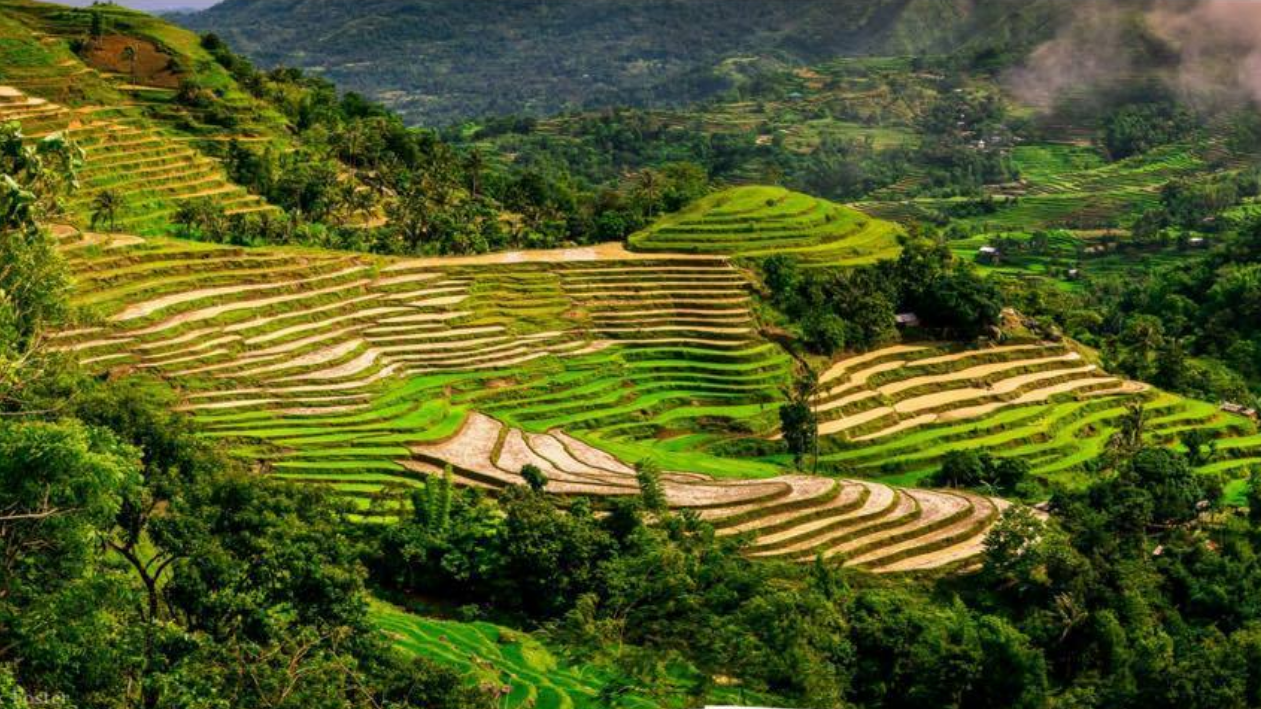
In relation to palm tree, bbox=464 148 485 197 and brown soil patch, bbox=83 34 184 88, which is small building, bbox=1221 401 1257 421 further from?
brown soil patch, bbox=83 34 184 88

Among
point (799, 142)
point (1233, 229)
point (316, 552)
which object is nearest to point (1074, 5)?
point (799, 142)

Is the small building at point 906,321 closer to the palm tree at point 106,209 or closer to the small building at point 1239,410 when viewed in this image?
the small building at point 1239,410

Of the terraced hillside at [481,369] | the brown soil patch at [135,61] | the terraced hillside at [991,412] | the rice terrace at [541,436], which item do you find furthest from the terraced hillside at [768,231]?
the brown soil patch at [135,61]

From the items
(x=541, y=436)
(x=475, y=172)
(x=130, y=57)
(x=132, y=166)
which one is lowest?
(x=541, y=436)

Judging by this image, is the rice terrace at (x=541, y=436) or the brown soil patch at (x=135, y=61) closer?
the rice terrace at (x=541, y=436)

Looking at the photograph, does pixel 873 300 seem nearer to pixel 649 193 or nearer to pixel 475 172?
pixel 649 193

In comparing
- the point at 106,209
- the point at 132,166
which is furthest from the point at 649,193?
the point at 106,209

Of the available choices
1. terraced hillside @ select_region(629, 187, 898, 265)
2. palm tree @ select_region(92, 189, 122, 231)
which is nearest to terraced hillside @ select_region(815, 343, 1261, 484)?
terraced hillside @ select_region(629, 187, 898, 265)

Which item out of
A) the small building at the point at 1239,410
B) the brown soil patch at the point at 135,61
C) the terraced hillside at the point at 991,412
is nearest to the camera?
the terraced hillside at the point at 991,412
